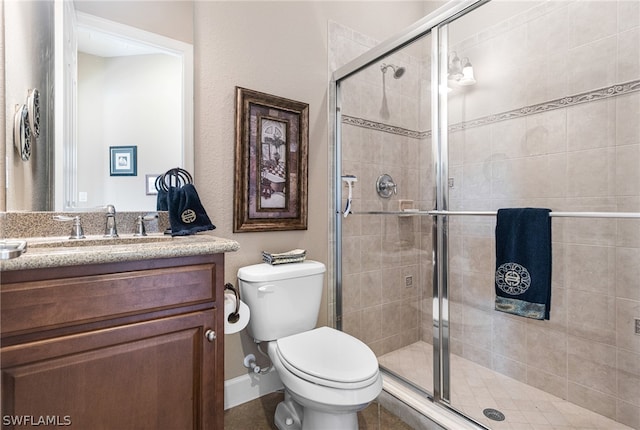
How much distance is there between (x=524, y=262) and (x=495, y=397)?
2.81ft

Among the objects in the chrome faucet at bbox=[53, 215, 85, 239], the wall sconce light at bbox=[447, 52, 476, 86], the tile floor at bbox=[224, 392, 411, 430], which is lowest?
the tile floor at bbox=[224, 392, 411, 430]

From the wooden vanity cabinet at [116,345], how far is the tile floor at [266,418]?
0.51 metres

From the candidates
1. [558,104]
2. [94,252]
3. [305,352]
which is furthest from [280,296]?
[558,104]

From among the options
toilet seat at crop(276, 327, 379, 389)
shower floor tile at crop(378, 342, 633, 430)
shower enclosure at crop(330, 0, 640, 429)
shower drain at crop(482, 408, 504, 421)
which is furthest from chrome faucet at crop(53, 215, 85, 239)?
shower drain at crop(482, 408, 504, 421)

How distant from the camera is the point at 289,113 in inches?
72.2

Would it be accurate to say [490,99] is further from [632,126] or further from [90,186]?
[90,186]

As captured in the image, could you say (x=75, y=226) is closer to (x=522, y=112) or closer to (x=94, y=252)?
(x=94, y=252)

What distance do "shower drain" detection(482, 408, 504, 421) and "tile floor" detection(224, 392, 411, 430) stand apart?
1.26 ft

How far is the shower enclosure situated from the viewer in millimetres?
1524

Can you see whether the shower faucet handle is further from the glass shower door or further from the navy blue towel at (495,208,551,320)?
the navy blue towel at (495,208,551,320)

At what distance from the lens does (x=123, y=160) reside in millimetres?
1385

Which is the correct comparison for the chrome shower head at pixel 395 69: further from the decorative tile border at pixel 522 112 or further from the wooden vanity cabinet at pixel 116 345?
the wooden vanity cabinet at pixel 116 345

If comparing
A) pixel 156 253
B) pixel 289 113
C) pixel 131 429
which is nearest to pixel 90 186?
pixel 156 253

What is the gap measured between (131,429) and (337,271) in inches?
52.4
